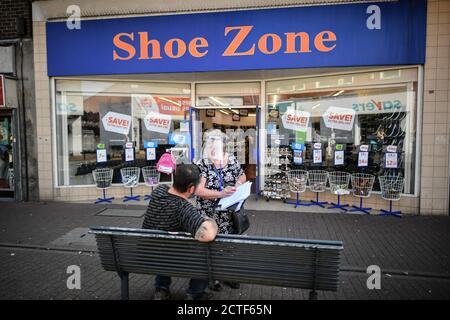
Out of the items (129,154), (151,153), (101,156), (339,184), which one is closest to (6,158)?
(101,156)

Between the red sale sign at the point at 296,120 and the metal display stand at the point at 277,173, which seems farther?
the red sale sign at the point at 296,120

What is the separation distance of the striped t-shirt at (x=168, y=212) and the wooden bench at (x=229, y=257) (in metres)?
0.11

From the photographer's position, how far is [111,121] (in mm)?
9320

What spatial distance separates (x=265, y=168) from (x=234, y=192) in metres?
5.65

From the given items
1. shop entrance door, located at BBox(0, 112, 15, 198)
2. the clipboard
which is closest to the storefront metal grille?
shop entrance door, located at BBox(0, 112, 15, 198)

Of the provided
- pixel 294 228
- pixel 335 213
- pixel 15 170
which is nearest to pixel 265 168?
pixel 335 213

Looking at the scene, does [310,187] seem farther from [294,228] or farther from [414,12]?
[414,12]

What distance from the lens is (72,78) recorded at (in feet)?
29.3

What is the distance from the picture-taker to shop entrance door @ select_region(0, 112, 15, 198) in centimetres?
910

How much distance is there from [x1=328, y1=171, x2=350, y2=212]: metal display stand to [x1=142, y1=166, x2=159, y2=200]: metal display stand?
4.66m

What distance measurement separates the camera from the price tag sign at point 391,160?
25.5 feet

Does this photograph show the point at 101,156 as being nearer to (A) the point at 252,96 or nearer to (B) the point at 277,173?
(A) the point at 252,96

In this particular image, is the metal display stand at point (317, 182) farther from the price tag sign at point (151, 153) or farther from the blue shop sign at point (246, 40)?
the price tag sign at point (151, 153)
